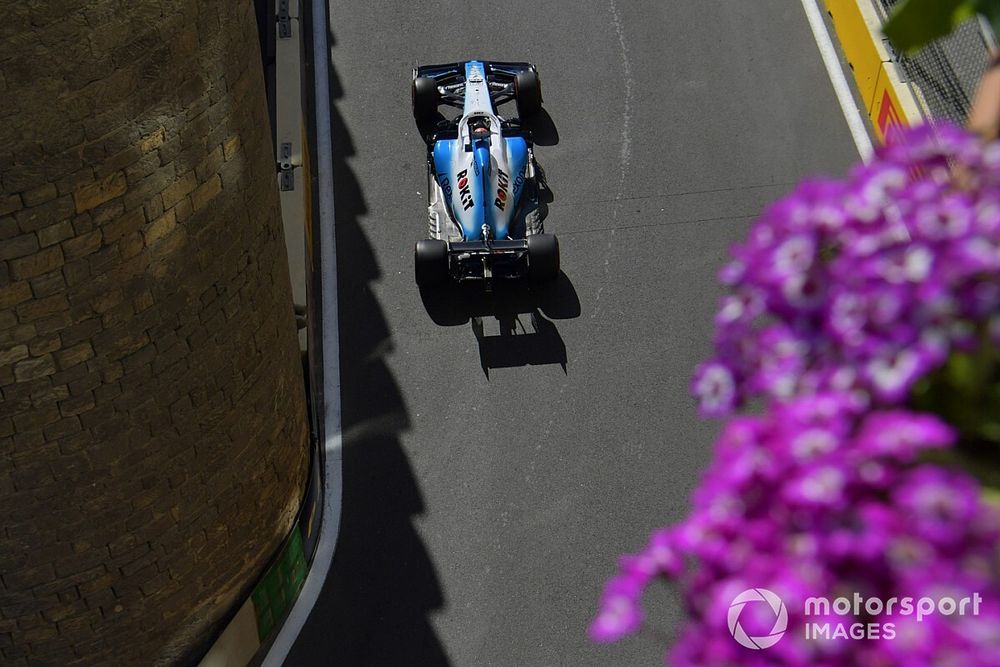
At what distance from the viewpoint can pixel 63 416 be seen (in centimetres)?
832

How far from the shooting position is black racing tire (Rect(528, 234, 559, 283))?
1372cm

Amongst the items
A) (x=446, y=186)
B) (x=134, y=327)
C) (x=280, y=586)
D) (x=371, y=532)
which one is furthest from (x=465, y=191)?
(x=134, y=327)

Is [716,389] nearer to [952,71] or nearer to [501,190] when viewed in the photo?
[952,71]

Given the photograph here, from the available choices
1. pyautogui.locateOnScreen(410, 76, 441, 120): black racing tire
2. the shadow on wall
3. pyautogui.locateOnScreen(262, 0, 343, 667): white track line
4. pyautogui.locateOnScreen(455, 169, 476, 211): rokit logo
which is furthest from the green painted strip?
pyautogui.locateOnScreen(410, 76, 441, 120): black racing tire

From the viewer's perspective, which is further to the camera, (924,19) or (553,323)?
(553,323)

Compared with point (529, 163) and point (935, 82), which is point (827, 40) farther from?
point (529, 163)

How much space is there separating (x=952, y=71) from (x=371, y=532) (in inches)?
290

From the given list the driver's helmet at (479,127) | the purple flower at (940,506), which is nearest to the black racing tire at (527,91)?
the driver's helmet at (479,127)

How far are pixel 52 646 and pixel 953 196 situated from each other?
8280 mm

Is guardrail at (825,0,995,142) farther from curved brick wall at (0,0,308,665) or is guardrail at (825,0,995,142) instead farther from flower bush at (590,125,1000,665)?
flower bush at (590,125,1000,665)

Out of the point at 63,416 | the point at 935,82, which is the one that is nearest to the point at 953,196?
the point at 63,416

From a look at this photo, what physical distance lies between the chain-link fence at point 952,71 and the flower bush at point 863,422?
9.70 m

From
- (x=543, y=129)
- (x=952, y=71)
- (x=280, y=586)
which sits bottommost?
(x=280, y=586)

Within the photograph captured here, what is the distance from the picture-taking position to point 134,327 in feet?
27.4
